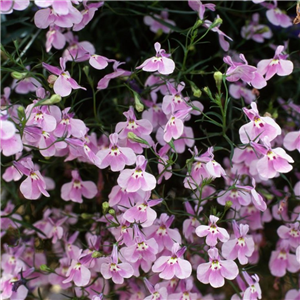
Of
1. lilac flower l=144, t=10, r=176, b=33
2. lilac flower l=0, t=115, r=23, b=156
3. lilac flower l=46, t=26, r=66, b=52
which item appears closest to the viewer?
lilac flower l=0, t=115, r=23, b=156

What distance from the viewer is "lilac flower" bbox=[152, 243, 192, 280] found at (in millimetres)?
777

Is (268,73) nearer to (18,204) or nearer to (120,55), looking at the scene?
(120,55)

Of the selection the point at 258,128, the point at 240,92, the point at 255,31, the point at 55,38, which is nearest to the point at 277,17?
the point at 255,31

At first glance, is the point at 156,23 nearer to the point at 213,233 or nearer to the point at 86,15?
the point at 86,15

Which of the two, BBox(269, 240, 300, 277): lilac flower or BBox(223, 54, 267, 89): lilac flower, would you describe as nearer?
BBox(223, 54, 267, 89): lilac flower

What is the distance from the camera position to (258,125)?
2.46 ft

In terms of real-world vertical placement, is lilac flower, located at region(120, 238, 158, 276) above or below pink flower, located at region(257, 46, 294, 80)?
below

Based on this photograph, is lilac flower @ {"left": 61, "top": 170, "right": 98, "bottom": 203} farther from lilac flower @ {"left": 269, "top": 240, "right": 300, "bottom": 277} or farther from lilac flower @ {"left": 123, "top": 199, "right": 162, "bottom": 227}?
lilac flower @ {"left": 269, "top": 240, "right": 300, "bottom": 277}

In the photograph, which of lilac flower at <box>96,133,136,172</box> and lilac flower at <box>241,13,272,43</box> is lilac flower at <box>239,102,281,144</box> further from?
lilac flower at <box>241,13,272,43</box>

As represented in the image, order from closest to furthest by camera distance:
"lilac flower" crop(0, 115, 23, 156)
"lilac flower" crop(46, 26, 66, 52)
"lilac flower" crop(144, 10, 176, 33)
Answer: "lilac flower" crop(0, 115, 23, 156), "lilac flower" crop(46, 26, 66, 52), "lilac flower" crop(144, 10, 176, 33)

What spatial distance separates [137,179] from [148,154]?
189 millimetres

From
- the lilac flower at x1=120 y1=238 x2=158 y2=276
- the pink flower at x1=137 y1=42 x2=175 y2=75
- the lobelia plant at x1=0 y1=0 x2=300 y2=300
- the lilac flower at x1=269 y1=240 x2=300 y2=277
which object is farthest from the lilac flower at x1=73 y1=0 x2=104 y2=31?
the lilac flower at x1=269 y1=240 x2=300 y2=277

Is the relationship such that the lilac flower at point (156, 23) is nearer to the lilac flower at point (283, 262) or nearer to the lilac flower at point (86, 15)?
the lilac flower at point (86, 15)

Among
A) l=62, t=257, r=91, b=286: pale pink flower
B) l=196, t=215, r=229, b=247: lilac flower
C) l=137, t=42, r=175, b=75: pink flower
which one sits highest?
l=137, t=42, r=175, b=75: pink flower
